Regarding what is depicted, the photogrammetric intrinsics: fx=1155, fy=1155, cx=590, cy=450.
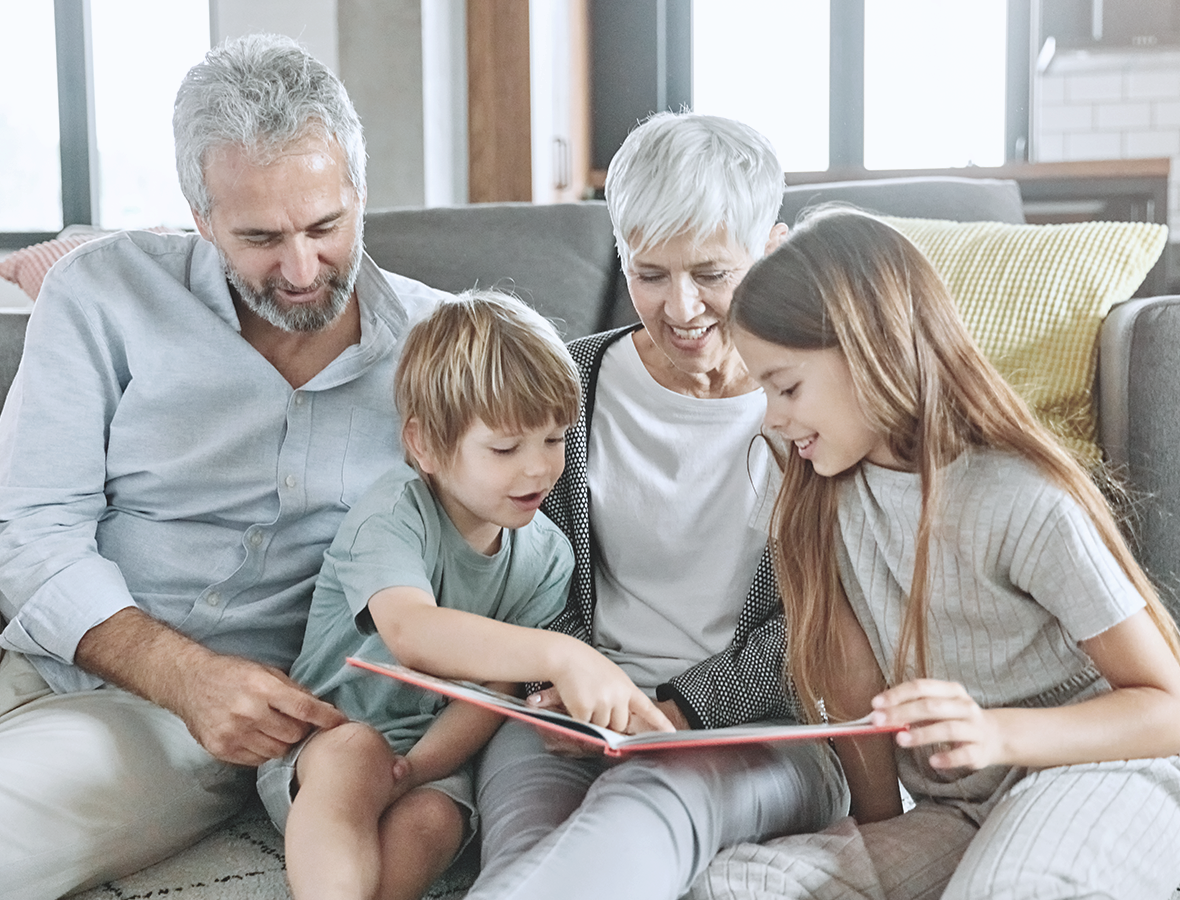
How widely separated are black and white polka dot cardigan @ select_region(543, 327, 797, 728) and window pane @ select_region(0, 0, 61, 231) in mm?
3340

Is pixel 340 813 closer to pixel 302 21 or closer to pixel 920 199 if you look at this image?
pixel 920 199

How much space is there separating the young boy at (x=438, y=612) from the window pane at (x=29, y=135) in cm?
333

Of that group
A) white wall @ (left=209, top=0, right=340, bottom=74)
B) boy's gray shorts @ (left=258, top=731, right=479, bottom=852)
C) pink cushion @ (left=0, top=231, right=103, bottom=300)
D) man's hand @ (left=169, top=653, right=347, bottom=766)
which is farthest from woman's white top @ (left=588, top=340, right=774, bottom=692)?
white wall @ (left=209, top=0, right=340, bottom=74)

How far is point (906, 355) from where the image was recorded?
106cm

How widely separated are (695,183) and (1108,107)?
3.61m

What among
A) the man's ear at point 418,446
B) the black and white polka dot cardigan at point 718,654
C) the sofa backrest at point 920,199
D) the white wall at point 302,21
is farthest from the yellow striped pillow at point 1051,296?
the white wall at point 302,21

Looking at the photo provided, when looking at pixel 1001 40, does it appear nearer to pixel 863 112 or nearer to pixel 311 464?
pixel 863 112

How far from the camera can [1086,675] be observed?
107 cm

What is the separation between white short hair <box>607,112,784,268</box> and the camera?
1224mm

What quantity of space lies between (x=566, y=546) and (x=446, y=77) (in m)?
2.44

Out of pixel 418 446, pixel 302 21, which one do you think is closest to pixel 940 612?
pixel 418 446

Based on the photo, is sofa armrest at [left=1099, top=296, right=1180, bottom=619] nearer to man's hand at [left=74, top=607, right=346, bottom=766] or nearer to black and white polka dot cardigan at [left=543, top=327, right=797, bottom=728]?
black and white polka dot cardigan at [left=543, top=327, right=797, bottom=728]

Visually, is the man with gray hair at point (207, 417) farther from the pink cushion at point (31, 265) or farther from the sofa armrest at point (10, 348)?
the pink cushion at point (31, 265)

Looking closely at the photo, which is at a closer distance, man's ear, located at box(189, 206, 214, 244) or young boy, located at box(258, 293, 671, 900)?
young boy, located at box(258, 293, 671, 900)
